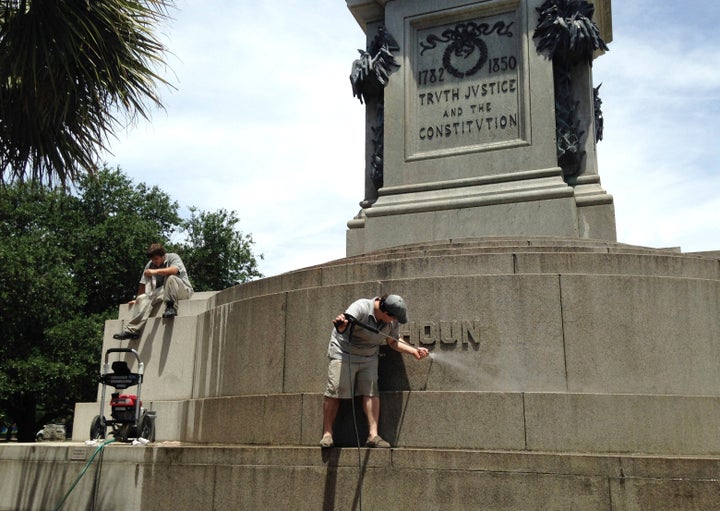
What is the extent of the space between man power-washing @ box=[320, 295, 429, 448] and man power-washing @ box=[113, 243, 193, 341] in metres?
4.78

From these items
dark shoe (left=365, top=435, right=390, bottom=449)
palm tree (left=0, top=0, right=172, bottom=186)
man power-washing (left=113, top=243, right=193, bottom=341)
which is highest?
palm tree (left=0, top=0, right=172, bottom=186)

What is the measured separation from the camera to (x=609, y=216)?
11.9 metres

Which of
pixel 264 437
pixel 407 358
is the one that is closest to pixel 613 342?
pixel 407 358

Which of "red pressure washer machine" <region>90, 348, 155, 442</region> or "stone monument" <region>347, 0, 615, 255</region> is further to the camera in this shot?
"stone monument" <region>347, 0, 615, 255</region>

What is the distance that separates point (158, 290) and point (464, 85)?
600 cm

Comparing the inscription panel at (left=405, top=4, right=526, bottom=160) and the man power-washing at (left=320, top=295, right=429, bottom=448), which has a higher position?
the inscription panel at (left=405, top=4, right=526, bottom=160)

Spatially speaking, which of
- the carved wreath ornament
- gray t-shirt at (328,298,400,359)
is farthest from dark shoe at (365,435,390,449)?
the carved wreath ornament

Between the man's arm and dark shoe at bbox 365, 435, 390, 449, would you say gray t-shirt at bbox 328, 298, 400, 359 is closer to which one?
dark shoe at bbox 365, 435, 390, 449

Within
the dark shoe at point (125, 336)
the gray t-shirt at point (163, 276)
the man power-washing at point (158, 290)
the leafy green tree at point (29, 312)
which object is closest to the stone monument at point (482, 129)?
the gray t-shirt at point (163, 276)

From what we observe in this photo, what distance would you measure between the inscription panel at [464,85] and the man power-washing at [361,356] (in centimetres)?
579

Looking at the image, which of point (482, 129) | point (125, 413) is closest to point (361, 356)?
point (125, 413)

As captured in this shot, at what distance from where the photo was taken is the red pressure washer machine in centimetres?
970

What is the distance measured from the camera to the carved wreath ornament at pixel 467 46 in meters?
13.0

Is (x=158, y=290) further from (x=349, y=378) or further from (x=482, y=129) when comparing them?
(x=482, y=129)
